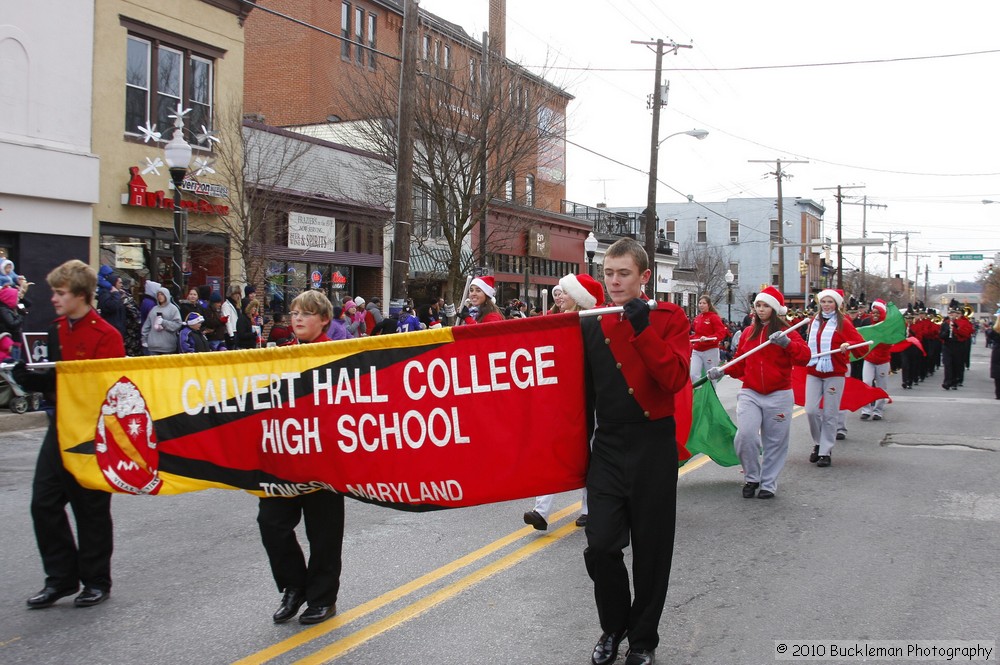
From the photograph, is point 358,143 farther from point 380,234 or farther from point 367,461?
point 367,461

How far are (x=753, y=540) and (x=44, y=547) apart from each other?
4.68 m

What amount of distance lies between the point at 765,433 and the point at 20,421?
9737mm

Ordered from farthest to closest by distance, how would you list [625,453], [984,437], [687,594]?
[984,437] → [687,594] → [625,453]

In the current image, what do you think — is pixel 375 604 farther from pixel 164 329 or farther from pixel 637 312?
pixel 164 329

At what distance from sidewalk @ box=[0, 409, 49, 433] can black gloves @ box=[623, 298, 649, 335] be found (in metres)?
10.5

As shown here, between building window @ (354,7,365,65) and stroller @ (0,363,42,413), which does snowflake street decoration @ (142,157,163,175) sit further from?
building window @ (354,7,365,65)

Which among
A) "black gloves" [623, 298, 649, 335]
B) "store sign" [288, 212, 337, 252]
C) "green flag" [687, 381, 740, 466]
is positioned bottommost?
"green flag" [687, 381, 740, 466]

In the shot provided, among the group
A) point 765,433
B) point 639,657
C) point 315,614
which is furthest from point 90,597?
point 765,433

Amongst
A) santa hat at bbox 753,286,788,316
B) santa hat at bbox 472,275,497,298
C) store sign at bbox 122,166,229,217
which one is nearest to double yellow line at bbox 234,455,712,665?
santa hat at bbox 472,275,497,298

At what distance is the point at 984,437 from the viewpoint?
41.0 feet

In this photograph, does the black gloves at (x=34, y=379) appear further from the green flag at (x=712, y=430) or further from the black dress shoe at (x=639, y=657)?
the green flag at (x=712, y=430)

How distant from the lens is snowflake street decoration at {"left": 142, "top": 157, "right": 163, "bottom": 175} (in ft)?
63.6

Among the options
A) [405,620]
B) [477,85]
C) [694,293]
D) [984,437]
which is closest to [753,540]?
[405,620]

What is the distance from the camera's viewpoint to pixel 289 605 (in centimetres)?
481
